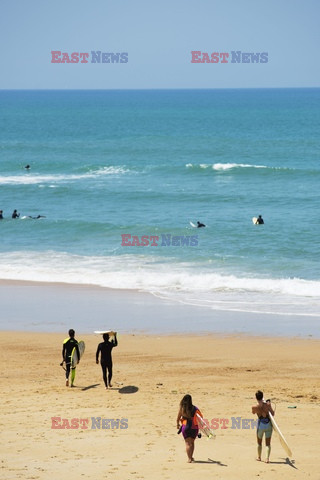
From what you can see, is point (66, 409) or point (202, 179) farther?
point (202, 179)

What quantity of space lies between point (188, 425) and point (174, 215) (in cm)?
2842

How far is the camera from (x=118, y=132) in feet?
294

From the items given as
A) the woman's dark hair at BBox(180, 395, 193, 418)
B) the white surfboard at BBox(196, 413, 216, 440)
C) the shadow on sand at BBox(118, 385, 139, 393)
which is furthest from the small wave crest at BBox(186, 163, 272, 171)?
the woman's dark hair at BBox(180, 395, 193, 418)

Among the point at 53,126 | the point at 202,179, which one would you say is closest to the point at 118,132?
the point at 53,126

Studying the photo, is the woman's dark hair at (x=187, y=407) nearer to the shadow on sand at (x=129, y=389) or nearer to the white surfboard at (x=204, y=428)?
the white surfboard at (x=204, y=428)

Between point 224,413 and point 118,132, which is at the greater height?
point 118,132

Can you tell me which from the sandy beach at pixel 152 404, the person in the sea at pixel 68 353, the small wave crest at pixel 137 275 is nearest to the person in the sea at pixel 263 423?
the sandy beach at pixel 152 404

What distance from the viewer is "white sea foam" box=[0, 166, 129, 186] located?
50.6 m

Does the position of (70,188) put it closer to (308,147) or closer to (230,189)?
(230,189)

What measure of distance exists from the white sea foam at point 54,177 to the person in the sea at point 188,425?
39335mm

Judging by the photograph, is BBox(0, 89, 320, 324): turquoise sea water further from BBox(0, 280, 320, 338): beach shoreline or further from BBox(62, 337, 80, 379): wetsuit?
BBox(62, 337, 80, 379): wetsuit

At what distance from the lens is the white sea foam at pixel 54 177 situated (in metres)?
50.6

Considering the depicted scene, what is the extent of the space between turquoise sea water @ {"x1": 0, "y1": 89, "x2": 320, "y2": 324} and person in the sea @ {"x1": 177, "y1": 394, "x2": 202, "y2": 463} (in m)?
11.4

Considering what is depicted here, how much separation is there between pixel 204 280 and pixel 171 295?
2.30 m
